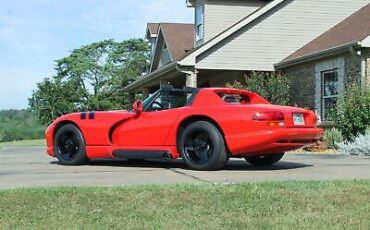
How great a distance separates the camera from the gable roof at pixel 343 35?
17625mm

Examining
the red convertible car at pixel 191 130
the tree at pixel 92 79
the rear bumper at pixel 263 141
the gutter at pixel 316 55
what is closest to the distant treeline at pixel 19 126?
the tree at pixel 92 79

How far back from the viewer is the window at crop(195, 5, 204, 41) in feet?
76.8

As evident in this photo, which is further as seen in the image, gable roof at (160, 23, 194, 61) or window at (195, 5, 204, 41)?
gable roof at (160, 23, 194, 61)

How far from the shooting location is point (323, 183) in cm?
644

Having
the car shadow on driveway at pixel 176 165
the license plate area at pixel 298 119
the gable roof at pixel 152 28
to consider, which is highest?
the gable roof at pixel 152 28

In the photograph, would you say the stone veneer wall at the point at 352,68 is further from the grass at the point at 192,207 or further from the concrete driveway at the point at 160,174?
the grass at the point at 192,207

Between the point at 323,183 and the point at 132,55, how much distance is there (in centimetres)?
5228

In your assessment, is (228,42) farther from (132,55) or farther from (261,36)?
(132,55)

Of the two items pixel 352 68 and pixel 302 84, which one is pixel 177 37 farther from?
pixel 352 68

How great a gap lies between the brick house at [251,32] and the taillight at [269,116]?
38.7 ft

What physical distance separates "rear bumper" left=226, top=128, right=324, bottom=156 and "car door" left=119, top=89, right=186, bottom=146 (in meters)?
1.04

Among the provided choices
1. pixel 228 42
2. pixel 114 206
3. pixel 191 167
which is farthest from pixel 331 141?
pixel 114 206

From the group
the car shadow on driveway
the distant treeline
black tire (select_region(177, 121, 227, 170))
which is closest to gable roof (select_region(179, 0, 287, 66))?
the car shadow on driveway

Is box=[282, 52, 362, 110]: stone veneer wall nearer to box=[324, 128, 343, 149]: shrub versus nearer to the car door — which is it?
box=[324, 128, 343, 149]: shrub
